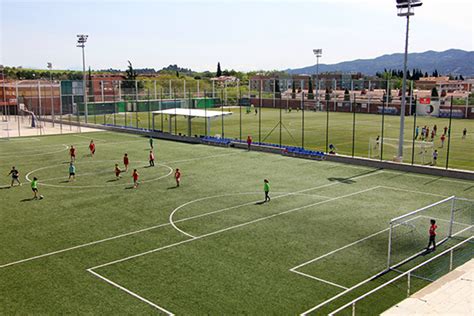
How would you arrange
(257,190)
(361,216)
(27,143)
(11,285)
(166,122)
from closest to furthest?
1. (11,285)
2. (361,216)
3. (257,190)
4. (27,143)
5. (166,122)

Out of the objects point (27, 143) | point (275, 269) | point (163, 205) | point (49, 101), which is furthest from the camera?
point (49, 101)

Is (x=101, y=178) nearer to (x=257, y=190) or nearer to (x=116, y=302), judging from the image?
(x=257, y=190)

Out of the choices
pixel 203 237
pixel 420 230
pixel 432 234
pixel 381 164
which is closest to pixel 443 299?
pixel 432 234

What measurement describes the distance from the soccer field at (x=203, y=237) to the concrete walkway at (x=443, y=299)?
2.05 ft

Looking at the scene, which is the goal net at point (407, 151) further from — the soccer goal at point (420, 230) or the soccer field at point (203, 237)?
the soccer goal at point (420, 230)

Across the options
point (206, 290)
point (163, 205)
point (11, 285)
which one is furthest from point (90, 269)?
point (163, 205)

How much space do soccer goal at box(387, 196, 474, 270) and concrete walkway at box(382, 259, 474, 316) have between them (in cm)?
218

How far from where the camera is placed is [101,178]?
3278cm

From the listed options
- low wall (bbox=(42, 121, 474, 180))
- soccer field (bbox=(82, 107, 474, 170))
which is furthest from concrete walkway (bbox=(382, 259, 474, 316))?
soccer field (bbox=(82, 107, 474, 170))

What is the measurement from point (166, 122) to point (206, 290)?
193ft

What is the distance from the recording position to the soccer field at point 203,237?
15289 millimetres

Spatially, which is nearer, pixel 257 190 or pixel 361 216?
pixel 361 216

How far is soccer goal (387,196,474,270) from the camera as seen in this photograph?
1880cm

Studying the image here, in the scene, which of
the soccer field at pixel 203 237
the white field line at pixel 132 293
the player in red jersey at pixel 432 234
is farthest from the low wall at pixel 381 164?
the white field line at pixel 132 293
